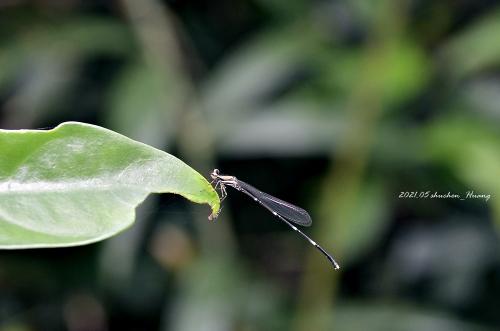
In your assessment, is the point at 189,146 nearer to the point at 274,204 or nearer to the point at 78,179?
the point at 274,204

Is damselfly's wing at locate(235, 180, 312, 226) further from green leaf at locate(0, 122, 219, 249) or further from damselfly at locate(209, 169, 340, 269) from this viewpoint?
green leaf at locate(0, 122, 219, 249)

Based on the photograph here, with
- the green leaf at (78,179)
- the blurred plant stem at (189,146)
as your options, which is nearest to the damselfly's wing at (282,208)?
the green leaf at (78,179)

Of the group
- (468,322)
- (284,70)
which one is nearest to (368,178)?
(284,70)

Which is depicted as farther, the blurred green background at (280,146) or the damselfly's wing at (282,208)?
the blurred green background at (280,146)

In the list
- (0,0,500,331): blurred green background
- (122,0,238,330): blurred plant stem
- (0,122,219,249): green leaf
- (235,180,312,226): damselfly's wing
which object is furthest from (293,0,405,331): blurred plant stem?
(0,122,219,249): green leaf

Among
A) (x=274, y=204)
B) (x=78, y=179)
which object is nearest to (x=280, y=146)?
(x=274, y=204)

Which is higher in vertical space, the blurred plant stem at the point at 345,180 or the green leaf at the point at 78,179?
the blurred plant stem at the point at 345,180

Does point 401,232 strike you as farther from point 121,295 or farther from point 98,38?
point 98,38

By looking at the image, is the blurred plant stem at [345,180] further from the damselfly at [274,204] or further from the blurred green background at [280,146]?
the damselfly at [274,204]
